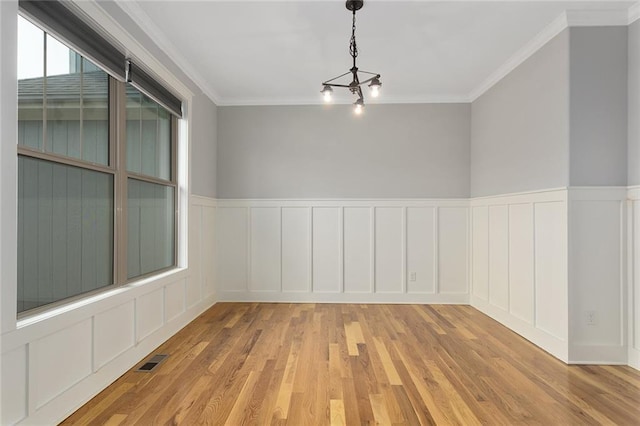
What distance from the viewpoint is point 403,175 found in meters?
4.76

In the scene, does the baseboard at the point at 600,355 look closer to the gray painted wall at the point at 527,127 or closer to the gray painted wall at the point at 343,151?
the gray painted wall at the point at 527,127

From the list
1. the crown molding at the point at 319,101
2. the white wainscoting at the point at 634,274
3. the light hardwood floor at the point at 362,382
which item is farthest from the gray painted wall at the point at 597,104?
the crown molding at the point at 319,101

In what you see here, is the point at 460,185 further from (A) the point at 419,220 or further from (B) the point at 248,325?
(B) the point at 248,325

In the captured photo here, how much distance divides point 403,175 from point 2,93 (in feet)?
13.4

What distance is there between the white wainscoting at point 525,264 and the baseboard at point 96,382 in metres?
3.43

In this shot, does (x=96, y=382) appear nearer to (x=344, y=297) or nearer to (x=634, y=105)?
(x=344, y=297)

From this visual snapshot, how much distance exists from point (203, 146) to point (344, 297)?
270cm

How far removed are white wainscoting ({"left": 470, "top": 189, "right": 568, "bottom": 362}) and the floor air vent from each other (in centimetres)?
326

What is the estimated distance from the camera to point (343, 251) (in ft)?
15.6

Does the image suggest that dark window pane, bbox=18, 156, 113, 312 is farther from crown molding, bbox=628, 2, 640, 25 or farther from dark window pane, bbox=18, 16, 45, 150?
crown molding, bbox=628, 2, 640, 25

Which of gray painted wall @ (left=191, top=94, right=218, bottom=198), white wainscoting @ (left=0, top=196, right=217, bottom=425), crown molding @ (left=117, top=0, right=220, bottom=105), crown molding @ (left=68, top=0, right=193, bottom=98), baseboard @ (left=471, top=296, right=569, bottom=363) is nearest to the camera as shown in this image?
white wainscoting @ (left=0, top=196, right=217, bottom=425)

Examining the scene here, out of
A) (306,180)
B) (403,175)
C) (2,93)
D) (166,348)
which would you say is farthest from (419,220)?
(2,93)

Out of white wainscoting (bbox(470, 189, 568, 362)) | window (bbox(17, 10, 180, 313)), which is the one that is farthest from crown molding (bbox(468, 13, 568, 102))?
window (bbox(17, 10, 180, 313))

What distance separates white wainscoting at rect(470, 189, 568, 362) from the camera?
292 cm
